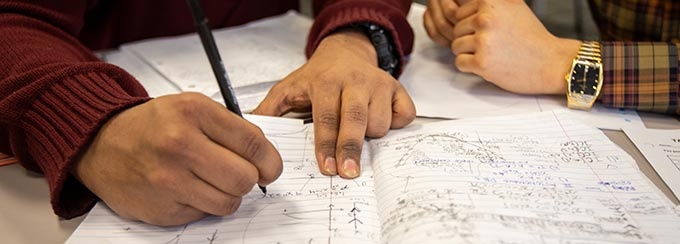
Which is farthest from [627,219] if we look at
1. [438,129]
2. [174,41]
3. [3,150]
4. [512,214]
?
[174,41]

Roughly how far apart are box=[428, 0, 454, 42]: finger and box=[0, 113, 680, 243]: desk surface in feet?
0.97

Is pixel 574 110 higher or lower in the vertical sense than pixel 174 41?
higher

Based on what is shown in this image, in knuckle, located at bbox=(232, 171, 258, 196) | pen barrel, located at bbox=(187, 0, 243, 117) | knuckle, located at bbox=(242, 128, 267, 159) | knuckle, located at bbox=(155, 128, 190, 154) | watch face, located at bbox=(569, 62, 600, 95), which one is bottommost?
pen barrel, located at bbox=(187, 0, 243, 117)

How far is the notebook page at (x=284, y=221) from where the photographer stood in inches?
19.8

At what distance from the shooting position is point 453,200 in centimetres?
52

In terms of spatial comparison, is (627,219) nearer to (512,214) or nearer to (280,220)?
(512,214)

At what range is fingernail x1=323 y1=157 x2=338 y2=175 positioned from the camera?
594 mm

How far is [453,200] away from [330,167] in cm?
14

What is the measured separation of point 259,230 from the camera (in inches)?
20.2

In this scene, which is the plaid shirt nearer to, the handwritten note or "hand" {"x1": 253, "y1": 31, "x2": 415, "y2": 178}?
the handwritten note

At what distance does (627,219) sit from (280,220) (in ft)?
0.98

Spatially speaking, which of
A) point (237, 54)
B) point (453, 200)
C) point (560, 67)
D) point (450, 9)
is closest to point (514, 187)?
point (453, 200)

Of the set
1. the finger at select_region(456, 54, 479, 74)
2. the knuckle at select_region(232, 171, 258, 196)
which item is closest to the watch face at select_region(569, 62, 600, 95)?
the finger at select_region(456, 54, 479, 74)

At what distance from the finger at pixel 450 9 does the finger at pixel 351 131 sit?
0.28 m
